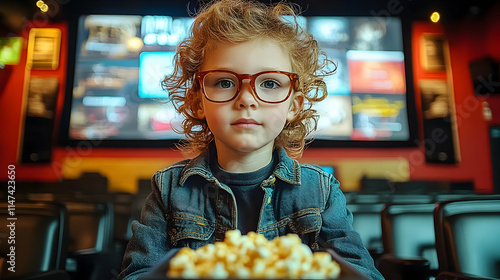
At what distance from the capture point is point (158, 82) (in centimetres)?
286

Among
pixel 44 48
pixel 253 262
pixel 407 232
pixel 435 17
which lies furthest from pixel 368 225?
pixel 44 48

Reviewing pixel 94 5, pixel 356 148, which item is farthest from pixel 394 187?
pixel 94 5

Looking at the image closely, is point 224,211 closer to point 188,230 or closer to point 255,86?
point 188,230

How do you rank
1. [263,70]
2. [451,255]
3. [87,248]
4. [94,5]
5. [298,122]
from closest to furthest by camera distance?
1. [263,70]
2. [451,255]
3. [298,122]
4. [87,248]
5. [94,5]

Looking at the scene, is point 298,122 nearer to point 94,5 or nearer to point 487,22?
point 94,5

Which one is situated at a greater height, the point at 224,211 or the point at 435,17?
the point at 435,17

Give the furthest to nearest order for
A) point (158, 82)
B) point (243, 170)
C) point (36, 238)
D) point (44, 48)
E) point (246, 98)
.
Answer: point (44, 48) < point (158, 82) < point (36, 238) < point (243, 170) < point (246, 98)

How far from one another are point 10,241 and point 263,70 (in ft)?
2.32

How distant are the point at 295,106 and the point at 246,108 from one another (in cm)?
20

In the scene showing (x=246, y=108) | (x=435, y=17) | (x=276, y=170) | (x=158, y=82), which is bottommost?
(x=276, y=170)

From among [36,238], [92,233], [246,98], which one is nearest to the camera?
[246,98]

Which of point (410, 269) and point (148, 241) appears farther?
point (410, 269)

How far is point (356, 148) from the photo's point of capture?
117 inches

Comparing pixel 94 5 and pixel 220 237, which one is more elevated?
pixel 94 5
